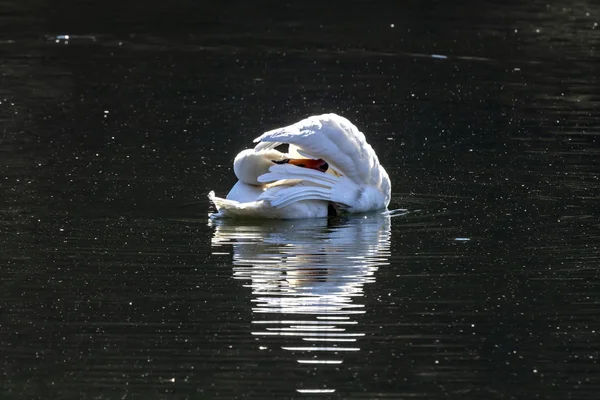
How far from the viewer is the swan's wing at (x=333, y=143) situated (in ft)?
38.9

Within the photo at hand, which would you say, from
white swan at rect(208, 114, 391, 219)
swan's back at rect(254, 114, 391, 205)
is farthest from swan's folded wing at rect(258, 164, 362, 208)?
swan's back at rect(254, 114, 391, 205)

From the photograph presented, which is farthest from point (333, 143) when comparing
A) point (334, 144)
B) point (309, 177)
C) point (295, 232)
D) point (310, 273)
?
point (310, 273)

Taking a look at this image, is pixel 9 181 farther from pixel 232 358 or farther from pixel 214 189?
pixel 232 358

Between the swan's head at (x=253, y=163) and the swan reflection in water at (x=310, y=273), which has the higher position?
the swan's head at (x=253, y=163)

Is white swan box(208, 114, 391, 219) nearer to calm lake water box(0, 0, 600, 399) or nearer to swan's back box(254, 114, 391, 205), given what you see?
swan's back box(254, 114, 391, 205)

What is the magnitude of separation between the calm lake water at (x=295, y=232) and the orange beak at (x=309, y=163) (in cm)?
55

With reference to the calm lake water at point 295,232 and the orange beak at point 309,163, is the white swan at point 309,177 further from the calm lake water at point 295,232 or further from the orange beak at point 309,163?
the calm lake water at point 295,232

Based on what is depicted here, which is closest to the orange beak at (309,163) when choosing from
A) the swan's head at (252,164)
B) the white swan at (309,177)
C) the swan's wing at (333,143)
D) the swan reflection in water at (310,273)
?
the white swan at (309,177)

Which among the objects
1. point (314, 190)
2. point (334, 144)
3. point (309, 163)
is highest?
point (334, 144)

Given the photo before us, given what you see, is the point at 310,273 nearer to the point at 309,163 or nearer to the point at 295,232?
the point at 295,232

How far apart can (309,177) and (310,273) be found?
192cm

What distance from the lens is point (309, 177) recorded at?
12.0m

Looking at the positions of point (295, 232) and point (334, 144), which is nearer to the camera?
point (295, 232)

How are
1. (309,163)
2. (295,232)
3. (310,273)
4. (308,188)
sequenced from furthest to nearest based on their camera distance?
1. (309,163)
2. (308,188)
3. (295,232)
4. (310,273)
